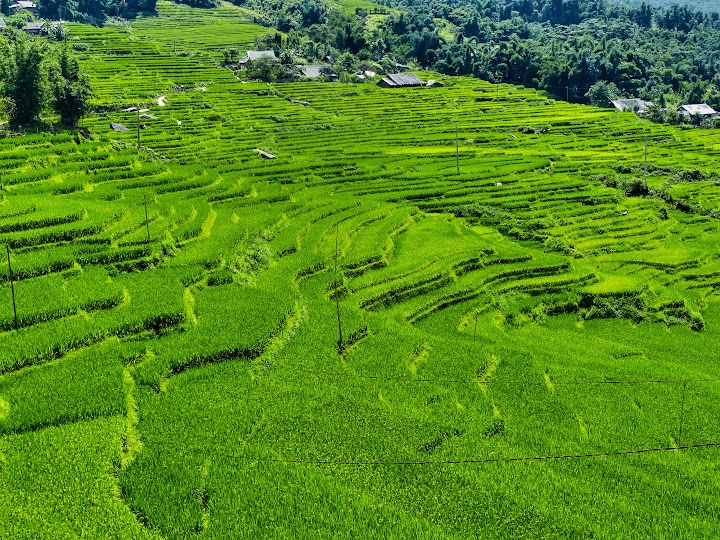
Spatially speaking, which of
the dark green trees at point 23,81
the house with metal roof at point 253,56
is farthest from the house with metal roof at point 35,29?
the dark green trees at point 23,81

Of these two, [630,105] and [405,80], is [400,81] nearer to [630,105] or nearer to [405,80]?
[405,80]

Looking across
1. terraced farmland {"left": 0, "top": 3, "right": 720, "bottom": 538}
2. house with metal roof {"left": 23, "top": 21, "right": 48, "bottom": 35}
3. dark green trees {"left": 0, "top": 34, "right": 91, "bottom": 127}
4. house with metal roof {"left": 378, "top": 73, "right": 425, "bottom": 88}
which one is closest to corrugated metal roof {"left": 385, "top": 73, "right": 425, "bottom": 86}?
house with metal roof {"left": 378, "top": 73, "right": 425, "bottom": 88}

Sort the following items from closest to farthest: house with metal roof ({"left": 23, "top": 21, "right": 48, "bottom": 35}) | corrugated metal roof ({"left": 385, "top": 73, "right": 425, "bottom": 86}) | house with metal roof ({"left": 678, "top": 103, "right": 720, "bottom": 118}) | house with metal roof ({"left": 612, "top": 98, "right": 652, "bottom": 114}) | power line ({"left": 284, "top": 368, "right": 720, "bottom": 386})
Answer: power line ({"left": 284, "top": 368, "right": 720, "bottom": 386})
corrugated metal roof ({"left": 385, "top": 73, "right": 425, "bottom": 86})
house with metal roof ({"left": 23, "top": 21, "right": 48, "bottom": 35})
house with metal roof ({"left": 678, "top": 103, "right": 720, "bottom": 118})
house with metal roof ({"left": 612, "top": 98, "right": 652, "bottom": 114})

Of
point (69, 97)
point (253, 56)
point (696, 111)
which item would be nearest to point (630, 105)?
point (696, 111)

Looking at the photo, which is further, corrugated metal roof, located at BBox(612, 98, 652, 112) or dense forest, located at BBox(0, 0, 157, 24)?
dense forest, located at BBox(0, 0, 157, 24)

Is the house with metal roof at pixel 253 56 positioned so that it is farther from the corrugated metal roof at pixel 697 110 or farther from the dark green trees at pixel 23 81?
the corrugated metal roof at pixel 697 110

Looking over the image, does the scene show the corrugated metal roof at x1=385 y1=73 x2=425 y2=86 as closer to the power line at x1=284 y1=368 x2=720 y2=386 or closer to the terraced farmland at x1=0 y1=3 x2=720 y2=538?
the terraced farmland at x1=0 y1=3 x2=720 y2=538
